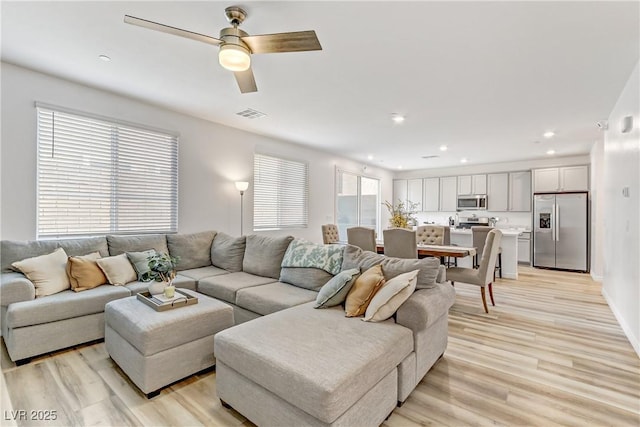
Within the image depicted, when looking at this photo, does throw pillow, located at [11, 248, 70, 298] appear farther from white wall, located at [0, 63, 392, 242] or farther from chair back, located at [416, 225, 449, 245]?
chair back, located at [416, 225, 449, 245]

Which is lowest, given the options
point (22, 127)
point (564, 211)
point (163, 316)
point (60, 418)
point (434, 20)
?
point (60, 418)

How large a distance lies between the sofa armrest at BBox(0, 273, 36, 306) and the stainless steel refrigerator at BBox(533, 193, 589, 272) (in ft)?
27.7

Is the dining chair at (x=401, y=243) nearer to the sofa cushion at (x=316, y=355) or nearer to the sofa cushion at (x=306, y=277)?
the sofa cushion at (x=306, y=277)

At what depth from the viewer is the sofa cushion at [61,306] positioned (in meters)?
2.44

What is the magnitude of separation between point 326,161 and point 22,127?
4880 millimetres

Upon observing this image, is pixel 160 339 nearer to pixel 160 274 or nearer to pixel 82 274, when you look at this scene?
pixel 160 274

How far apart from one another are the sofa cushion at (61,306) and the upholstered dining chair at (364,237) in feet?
9.21

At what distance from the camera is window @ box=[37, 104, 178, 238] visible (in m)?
3.32

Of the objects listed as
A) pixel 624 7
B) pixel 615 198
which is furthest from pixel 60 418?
pixel 615 198

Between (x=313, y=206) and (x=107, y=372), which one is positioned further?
(x=313, y=206)

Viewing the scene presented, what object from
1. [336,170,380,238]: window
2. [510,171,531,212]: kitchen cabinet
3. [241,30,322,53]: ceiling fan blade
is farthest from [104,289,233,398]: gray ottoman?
[510,171,531,212]: kitchen cabinet

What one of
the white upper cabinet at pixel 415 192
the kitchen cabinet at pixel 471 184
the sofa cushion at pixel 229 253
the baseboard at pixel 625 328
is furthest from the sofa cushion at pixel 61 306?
the kitchen cabinet at pixel 471 184

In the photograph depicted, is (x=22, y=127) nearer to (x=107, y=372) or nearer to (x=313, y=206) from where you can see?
(x=107, y=372)

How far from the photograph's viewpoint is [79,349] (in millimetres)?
2729
